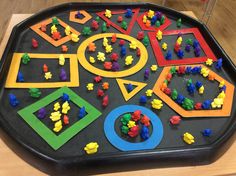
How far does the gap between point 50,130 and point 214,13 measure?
1.68 m

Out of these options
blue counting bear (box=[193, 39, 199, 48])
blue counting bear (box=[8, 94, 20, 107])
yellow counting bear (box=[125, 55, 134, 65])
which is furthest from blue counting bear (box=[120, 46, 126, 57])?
blue counting bear (box=[8, 94, 20, 107])

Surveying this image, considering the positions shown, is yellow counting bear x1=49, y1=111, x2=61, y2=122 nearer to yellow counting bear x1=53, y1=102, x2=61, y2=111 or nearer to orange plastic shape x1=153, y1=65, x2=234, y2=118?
yellow counting bear x1=53, y1=102, x2=61, y2=111

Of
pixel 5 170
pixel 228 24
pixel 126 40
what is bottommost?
pixel 5 170

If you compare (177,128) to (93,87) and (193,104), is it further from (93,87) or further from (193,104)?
(93,87)

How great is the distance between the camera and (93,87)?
716 mm

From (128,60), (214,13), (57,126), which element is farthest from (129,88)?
(214,13)

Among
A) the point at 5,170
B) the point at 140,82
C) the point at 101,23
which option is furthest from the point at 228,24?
the point at 5,170

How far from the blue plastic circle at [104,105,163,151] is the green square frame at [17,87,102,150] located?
37mm

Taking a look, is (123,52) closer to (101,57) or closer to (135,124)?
(101,57)

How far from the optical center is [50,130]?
0.60 meters

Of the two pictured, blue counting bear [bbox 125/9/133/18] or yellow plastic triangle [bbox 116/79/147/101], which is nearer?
yellow plastic triangle [bbox 116/79/147/101]

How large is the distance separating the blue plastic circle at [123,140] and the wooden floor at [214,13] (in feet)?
3.54

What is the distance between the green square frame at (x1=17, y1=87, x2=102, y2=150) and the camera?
58 centimetres

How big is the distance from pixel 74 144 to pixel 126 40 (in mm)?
440
